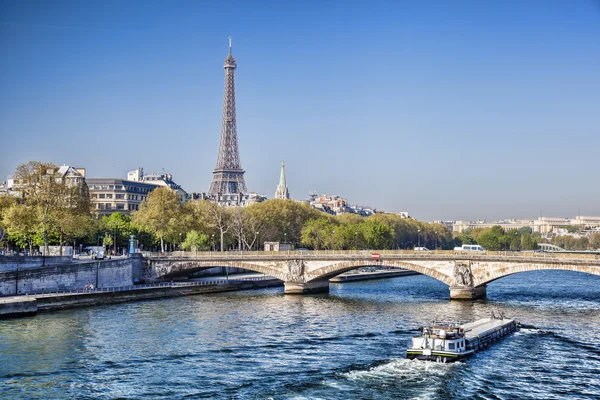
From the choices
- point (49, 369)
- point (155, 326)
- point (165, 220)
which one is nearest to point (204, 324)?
point (155, 326)

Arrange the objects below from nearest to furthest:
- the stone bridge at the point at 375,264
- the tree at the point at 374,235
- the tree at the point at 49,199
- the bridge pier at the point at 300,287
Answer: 1. the stone bridge at the point at 375,264
2. the tree at the point at 49,199
3. the bridge pier at the point at 300,287
4. the tree at the point at 374,235

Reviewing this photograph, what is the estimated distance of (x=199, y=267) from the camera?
77.2m

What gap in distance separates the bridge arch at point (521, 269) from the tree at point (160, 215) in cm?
4247

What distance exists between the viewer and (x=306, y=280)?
72750 millimetres

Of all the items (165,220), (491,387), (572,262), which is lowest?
(491,387)

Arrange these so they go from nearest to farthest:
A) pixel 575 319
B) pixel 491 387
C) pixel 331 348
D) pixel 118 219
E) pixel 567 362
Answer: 1. pixel 491 387
2. pixel 567 362
3. pixel 331 348
4. pixel 575 319
5. pixel 118 219

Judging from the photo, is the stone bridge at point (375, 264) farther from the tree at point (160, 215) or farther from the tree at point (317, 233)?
the tree at point (317, 233)

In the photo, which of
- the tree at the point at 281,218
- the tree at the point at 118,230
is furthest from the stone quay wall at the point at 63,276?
the tree at the point at 281,218

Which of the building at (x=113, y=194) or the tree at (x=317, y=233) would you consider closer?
the tree at (x=317, y=233)

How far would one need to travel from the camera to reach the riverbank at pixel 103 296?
50116mm

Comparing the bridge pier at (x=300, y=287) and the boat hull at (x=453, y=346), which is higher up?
the bridge pier at (x=300, y=287)

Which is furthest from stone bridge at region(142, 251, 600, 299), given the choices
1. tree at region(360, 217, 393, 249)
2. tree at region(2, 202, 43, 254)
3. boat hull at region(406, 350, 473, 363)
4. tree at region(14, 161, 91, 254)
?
tree at region(360, 217, 393, 249)

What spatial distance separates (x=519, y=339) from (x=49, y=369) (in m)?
28.0

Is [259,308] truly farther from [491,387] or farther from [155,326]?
[491,387]
